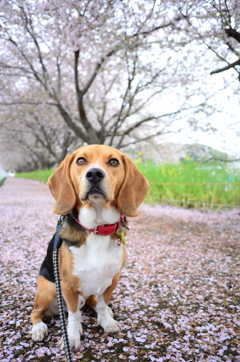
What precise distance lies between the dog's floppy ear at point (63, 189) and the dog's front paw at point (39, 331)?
982 millimetres

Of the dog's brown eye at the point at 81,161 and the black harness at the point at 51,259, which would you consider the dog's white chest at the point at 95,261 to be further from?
the dog's brown eye at the point at 81,161

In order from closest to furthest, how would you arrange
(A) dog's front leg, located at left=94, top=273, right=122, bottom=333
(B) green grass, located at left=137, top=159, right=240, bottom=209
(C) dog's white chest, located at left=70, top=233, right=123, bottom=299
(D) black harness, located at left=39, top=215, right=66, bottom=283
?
(C) dog's white chest, located at left=70, top=233, right=123, bottom=299 → (D) black harness, located at left=39, top=215, right=66, bottom=283 → (A) dog's front leg, located at left=94, top=273, right=122, bottom=333 → (B) green grass, located at left=137, top=159, right=240, bottom=209

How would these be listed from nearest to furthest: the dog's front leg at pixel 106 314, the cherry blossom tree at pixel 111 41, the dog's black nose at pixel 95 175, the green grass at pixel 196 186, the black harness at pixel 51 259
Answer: the dog's black nose at pixel 95 175 < the black harness at pixel 51 259 < the dog's front leg at pixel 106 314 < the cherry blossom tree at pixel 111 41 < the green grass at pixel 196 186

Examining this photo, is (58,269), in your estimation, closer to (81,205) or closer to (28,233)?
(81,205)

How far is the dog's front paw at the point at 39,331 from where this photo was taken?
6.43ft

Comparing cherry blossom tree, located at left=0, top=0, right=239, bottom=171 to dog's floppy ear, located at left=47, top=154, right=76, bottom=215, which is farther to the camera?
cherry blossom tree, located at left=0, top=0, right=239, bottom=171

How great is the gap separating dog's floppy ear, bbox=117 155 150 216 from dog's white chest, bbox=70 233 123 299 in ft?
0.89

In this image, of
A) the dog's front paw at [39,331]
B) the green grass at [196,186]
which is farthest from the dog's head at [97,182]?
the green grass at [196,186]

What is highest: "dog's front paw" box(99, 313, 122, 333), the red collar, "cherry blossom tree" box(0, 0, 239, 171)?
"cherry blossom tree" box(0, 0, 239, 171)

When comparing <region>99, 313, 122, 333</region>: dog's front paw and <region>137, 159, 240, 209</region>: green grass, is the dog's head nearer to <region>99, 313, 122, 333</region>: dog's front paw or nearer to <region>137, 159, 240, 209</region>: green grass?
<region>99, 313, 122, 333</region>: dog's front paw

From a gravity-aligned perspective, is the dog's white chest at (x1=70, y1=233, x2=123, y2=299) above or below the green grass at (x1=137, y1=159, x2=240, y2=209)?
below

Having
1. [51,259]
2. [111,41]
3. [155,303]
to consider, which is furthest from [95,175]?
[111,41]

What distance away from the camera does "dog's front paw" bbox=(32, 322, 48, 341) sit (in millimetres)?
1960

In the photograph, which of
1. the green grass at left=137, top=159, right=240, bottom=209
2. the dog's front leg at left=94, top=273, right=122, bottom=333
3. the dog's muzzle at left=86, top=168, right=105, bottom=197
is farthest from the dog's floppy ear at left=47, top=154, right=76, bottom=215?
the green grass at left=137, top=159, right=240, bottom=209
